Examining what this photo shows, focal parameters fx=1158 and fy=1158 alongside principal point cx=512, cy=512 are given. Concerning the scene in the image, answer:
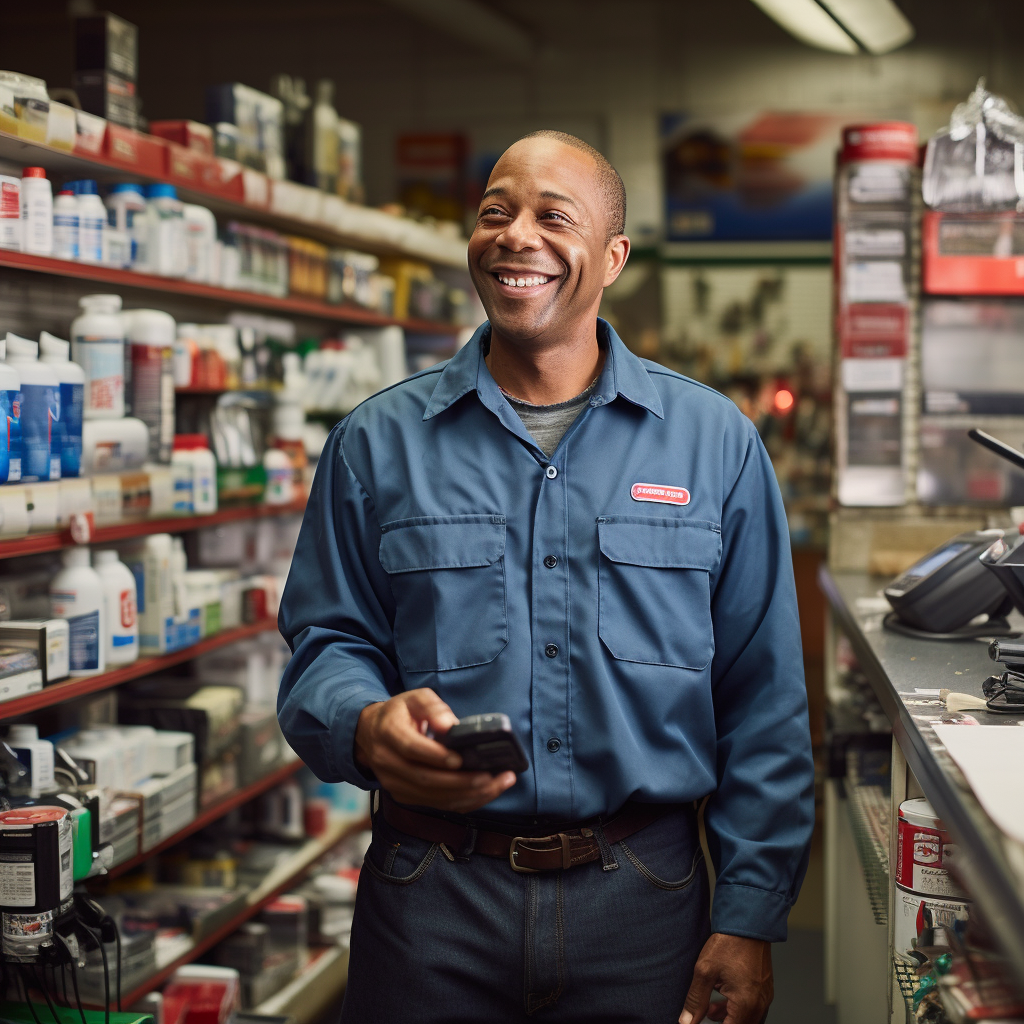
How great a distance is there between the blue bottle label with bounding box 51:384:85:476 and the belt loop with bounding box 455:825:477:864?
1559mm

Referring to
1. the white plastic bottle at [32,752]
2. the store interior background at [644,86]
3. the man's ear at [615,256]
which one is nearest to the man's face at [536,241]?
the man's ear at [615,256]

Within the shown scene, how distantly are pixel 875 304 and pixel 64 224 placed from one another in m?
2.64

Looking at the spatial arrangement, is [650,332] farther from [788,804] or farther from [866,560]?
[788,804]

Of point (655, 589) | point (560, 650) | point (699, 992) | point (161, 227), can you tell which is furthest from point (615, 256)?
point (161, 227)

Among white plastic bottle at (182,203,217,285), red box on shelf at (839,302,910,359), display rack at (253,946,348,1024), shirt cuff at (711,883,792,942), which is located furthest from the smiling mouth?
display rack at (253,946,348,1024)

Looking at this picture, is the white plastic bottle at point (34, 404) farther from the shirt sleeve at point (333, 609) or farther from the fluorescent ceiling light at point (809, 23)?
the fluorescent ceiling light at point (809, 23)

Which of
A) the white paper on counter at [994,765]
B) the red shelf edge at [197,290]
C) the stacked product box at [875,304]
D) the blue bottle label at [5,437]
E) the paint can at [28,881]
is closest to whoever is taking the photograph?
the white paper on counter at [994,765]

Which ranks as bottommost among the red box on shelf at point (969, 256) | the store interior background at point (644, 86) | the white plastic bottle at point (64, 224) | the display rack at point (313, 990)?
the display rack at point (313, 990)

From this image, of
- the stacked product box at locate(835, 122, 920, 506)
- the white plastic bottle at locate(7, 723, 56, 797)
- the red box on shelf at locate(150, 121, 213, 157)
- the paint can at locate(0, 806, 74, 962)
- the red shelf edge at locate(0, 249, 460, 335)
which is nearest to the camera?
the paint can at locate(0, 806, 74, 962)

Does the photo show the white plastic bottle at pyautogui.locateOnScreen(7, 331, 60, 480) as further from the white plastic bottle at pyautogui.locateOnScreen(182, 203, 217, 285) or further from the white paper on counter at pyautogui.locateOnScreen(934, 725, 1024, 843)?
the white paper on counter at pyautogui.locateOnScreen(934, 725, 1024, 843)

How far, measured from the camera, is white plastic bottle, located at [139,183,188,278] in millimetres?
3258

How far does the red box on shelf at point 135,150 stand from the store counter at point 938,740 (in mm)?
2285

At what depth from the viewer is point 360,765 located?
1754 millimetres

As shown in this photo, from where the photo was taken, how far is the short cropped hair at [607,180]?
78.3 inches
